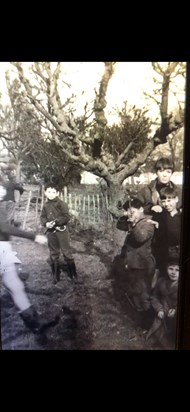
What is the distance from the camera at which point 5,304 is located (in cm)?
186

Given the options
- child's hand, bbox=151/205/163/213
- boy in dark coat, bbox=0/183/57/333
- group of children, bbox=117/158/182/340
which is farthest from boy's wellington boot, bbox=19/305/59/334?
child's hand, bbox=151/205/163/213

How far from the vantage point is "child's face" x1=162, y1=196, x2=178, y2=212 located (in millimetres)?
1711

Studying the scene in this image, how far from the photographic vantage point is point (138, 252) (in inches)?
69.9

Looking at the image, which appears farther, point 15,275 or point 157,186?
point 15,275

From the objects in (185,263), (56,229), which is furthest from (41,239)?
(185,263)

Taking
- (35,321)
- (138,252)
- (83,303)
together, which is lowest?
(35,321)

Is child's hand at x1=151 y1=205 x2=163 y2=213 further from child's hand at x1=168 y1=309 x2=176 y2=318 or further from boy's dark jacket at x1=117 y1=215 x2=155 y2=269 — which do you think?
child's hand at x1=168 y1=309 x2=176 y2=318

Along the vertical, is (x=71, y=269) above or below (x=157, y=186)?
below

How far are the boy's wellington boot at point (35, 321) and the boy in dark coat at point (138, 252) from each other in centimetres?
Answer: 47

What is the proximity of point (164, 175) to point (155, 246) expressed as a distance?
1.24 feet

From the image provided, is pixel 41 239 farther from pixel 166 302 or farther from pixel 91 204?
pixel 166 302
